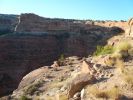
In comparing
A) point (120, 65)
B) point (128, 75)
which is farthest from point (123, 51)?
point (128, 75)

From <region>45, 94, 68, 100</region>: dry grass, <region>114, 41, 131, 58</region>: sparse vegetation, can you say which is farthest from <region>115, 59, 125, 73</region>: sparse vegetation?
<region>45, 94, 68, 100</region>: dry grass

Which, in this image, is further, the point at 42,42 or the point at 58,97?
the point at 42,42

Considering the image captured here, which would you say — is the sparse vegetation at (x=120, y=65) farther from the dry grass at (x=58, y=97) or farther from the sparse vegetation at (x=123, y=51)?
the dry grass at (x=58, y=97)

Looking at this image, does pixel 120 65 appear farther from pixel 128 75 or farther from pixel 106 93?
pixel 106 93

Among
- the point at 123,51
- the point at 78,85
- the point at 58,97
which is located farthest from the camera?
the point at 123,51

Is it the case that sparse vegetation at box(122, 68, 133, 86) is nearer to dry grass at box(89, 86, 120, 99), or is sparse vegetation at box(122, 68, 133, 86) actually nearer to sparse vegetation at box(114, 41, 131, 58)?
dry grass at box(89, 86, 120, 99)

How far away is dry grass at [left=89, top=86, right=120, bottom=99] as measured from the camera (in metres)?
10.2

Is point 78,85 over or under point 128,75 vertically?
under

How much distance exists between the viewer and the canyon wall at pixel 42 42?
56031 mm

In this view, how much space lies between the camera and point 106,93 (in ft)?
34.3

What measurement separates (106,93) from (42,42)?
50.7 meters

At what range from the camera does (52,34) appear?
6312cm

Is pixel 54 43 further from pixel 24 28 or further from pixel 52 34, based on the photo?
pixel 24 28

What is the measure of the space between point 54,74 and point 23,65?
37.4m
